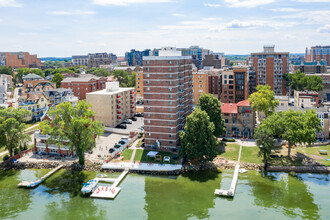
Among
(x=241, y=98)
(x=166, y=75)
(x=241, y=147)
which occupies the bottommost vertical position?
(x=241, y=147)

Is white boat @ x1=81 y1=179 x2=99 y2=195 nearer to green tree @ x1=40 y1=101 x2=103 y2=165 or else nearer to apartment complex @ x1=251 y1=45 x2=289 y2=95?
green tree @ x1=40 y1=101 x2=103 y2=165

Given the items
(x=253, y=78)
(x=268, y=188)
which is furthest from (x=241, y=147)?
(x=253, y=78)

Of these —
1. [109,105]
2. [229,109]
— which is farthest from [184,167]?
[109,105]

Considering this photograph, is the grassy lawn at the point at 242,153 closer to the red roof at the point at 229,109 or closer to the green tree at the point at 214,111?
the green tree at the point at 214,111

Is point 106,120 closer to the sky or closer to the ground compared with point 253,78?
closer to the ground

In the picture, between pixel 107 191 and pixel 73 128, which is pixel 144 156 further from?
pixel 73 128

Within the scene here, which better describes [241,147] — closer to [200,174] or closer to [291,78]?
[200,174]
